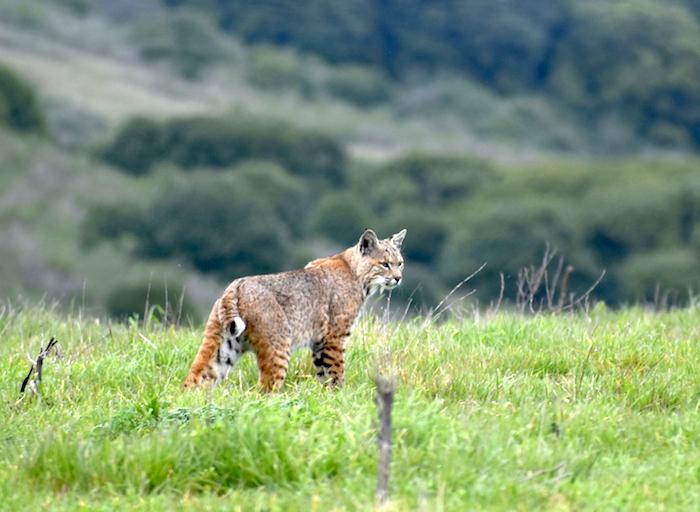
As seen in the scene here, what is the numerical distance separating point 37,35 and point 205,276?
42.1 metres

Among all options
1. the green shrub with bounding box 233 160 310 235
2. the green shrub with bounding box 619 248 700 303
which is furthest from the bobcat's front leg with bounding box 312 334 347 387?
the green shrub with bounding box 233 160 310 235

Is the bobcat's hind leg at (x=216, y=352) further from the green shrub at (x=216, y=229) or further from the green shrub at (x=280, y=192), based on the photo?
the green shrub at (x=280, y=192)

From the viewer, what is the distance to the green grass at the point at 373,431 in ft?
24.4

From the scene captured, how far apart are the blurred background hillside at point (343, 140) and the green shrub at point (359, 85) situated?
155mm

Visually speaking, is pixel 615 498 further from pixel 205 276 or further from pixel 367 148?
pixel 367 148

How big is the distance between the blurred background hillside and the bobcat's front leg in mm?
22546

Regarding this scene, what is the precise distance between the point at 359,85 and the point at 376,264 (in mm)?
83693

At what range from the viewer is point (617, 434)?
838 centimetres

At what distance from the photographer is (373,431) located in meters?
7.95

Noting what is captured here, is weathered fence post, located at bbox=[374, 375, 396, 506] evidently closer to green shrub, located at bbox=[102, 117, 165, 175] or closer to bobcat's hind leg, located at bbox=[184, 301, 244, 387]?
bobcat's hind leg, located at bbox=[184, 301, 244, 387]

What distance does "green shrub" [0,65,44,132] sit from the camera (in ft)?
232

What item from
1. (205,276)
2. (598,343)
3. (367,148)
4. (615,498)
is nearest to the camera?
(615,498)

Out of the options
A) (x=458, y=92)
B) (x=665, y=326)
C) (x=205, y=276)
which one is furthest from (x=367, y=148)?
(x=665, y=326)

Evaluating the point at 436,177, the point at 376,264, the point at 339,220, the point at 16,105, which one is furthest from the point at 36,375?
the point at 436,177
